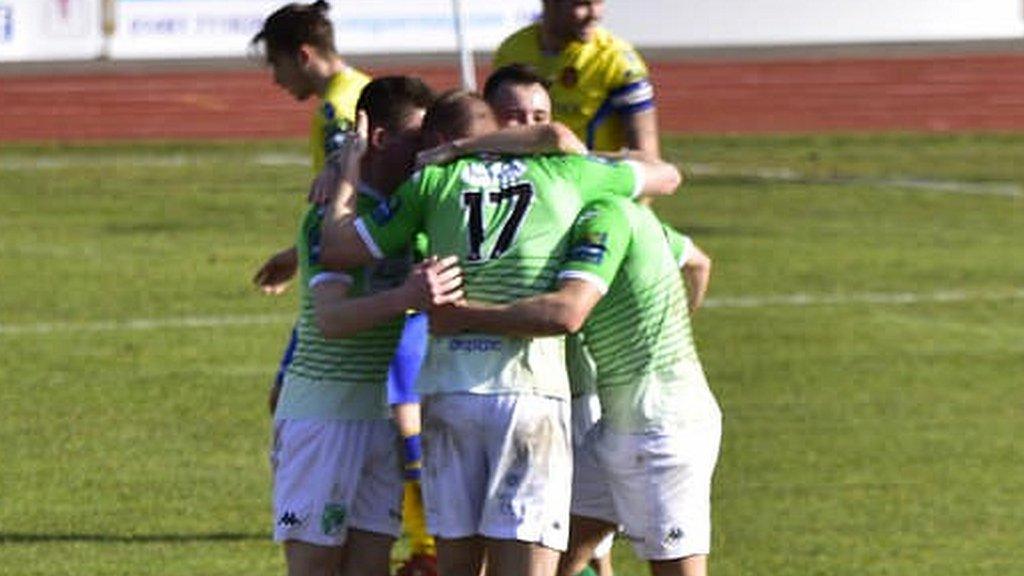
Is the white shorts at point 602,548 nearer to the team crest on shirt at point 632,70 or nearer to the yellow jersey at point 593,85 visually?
the yellow jersey at point 593,85

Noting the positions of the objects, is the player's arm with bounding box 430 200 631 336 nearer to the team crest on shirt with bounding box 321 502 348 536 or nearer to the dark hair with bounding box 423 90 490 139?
the dark hair with bounding box 423 90 490 139

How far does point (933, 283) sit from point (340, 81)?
413 inches

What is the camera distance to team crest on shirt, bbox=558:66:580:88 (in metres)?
11.7

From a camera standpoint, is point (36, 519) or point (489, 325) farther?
point (36, 519)

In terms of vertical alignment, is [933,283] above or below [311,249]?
below

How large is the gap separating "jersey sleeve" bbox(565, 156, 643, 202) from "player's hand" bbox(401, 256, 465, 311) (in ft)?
1.73

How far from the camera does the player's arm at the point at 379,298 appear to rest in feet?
26.0

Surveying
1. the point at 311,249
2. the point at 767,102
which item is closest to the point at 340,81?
the point at 311,249

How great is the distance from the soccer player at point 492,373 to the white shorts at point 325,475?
42 cm

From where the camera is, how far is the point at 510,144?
8.12m

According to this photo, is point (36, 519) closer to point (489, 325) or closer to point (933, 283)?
point (489, 325)

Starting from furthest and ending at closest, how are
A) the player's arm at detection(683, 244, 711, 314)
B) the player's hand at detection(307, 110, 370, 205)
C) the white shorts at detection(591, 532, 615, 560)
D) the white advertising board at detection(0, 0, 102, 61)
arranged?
the white advertising board at detection(0, 0, 102, 61) < the white shorts at detection(591, 532, 615, 560) < the player's arm at detection(683, 244, 711, 314) < the player's hand at detection(307, 110, 370, 205)

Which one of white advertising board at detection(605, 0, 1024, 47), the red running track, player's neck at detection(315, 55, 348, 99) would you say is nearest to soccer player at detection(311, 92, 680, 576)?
player's neck at detection(315, 55, 348, 99)

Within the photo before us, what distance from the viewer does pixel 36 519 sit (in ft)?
41.0
